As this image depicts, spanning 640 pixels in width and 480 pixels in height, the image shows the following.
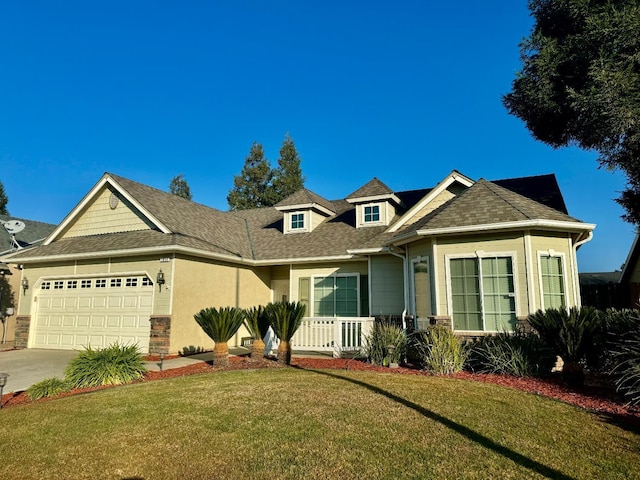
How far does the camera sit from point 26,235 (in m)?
21.9

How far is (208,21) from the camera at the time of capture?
1536 centimetres

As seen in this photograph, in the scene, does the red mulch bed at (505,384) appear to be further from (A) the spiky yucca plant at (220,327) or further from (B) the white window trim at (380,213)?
(B) the white window trim at (380,213)

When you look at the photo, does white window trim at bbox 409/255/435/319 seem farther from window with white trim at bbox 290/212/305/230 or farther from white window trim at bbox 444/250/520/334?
window with white trim at bbox 290/212/305/230

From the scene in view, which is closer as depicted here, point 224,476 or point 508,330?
point 224,476

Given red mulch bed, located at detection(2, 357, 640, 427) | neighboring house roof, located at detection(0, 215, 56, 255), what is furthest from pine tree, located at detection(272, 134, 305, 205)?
red mulch bed, located at detection(2, 357, 640, 427)

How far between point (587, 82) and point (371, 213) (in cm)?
888

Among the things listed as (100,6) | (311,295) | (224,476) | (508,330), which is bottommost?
(224,476)

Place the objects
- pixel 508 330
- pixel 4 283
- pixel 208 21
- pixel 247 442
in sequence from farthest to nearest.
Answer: pixel 4 283 < pixel 208 21 < pixel 508 330 < pixel 247 442

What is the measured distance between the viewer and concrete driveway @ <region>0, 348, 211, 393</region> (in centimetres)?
947

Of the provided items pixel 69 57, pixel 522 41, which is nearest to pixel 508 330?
pixel 522 41

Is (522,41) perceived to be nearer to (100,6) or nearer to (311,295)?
(311,295)

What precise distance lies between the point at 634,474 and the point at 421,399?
9.62 feet

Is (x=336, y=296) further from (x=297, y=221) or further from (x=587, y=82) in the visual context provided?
(x=587, y=82)

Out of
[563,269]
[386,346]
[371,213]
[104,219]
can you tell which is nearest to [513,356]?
[386,346]
